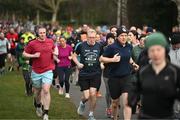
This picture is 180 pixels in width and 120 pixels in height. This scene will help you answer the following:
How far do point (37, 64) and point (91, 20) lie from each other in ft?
254

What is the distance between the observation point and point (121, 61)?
1145 centimetres

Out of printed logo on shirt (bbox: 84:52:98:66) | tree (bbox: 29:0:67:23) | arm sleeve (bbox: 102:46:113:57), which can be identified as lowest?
printed logo on shirt (bbox: 84:52:98:66)

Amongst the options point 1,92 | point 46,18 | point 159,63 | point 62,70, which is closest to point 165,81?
point 159,63

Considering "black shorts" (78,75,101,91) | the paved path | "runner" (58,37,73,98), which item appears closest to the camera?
"black shorts" (78,75,101,91)

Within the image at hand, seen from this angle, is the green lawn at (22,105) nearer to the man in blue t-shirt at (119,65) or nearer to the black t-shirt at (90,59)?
the black t-shirt at (90,59)

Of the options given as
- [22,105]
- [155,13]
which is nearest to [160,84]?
[22,105]

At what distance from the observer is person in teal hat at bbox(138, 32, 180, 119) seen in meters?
6.30

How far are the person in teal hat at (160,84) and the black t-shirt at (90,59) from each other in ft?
20.4

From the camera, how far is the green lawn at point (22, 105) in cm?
1320

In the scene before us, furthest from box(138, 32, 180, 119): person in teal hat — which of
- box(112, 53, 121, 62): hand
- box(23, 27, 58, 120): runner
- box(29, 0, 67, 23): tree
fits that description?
box(29, 0, 67, 23): tree

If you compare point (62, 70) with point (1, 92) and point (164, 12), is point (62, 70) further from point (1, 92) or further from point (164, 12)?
point (164, 12)

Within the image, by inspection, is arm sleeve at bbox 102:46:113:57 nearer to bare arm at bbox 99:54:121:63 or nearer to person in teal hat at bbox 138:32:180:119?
bare arm at bbox 99:54:121:63

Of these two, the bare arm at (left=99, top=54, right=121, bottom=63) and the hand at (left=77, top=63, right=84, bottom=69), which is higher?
the bare arm at (left=99, top=54, right=121, bottom=63)

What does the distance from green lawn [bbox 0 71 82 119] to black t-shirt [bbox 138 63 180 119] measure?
22.1ft
